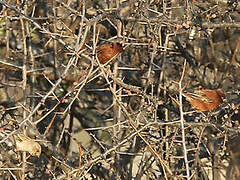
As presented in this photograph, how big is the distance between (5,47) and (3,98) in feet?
1.60

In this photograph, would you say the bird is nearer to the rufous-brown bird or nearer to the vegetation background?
the vegetation background

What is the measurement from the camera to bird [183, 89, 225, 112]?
3.64 meters

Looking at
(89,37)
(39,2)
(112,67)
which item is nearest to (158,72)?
(112,67)

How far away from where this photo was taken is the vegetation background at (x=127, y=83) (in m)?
3.81

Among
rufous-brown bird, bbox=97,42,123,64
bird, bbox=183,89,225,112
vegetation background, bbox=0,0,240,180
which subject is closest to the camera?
rufous-brown bird, bbox=97,42,123,64

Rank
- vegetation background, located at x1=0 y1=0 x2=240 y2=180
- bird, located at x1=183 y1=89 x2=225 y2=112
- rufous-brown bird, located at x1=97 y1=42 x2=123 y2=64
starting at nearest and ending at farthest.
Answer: rufous-brown bird, located at x1=97 y1=42 x2=123 y2=64, bird, located at x1=183 y1=89 x2=225 y2=112, vegetation background, located at x1=0 y1=0 x2=240 y2=180

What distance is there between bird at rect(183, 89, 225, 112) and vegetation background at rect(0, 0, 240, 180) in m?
0.06

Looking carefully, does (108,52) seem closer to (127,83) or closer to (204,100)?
(204,100)

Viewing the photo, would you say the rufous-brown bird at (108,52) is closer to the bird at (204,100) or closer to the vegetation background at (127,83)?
the vegetation background at (127,83)

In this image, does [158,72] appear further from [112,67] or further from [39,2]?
[39,2]

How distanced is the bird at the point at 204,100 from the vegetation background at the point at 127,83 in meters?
0.06

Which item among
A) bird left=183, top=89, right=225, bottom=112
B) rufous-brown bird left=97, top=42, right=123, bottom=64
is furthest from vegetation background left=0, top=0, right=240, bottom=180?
rufous-brown bird left=97, top=42, right=123, bottom=64

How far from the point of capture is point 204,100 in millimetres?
3641

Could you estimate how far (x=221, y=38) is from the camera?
5320 mm
